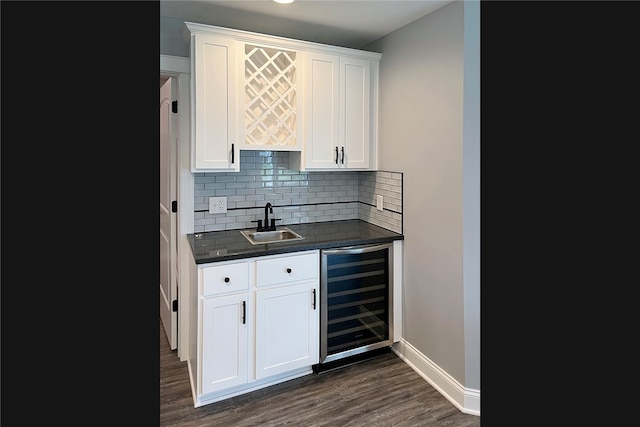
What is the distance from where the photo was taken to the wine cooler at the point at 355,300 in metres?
2.56

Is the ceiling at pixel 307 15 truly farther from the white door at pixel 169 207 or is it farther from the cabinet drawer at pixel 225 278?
the cabinet drawer at pixel 225 278

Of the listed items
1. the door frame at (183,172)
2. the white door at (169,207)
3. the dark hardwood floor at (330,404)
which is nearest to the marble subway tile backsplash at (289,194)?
the door frame at (183,172)

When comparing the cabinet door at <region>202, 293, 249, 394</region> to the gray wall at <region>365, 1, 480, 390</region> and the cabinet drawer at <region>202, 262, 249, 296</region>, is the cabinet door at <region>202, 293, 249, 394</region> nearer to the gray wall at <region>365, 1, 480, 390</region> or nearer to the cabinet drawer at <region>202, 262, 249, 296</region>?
the cabinet drawer at <region>202, 262, 249, 296</region>

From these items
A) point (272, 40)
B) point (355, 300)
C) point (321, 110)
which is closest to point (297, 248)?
point (355, 300)

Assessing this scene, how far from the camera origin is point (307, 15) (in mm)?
2510

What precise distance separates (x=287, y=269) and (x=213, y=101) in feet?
3.79

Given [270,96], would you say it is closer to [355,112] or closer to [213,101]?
[213,101]

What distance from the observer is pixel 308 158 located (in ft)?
9.10

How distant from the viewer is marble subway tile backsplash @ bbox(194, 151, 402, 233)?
278 centimetres

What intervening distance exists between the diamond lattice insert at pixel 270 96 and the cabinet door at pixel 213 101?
0.13m

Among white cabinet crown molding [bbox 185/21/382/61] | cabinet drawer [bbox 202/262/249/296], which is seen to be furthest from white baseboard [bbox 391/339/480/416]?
white cabinet crown molding [bbox 185/21/382/61]
